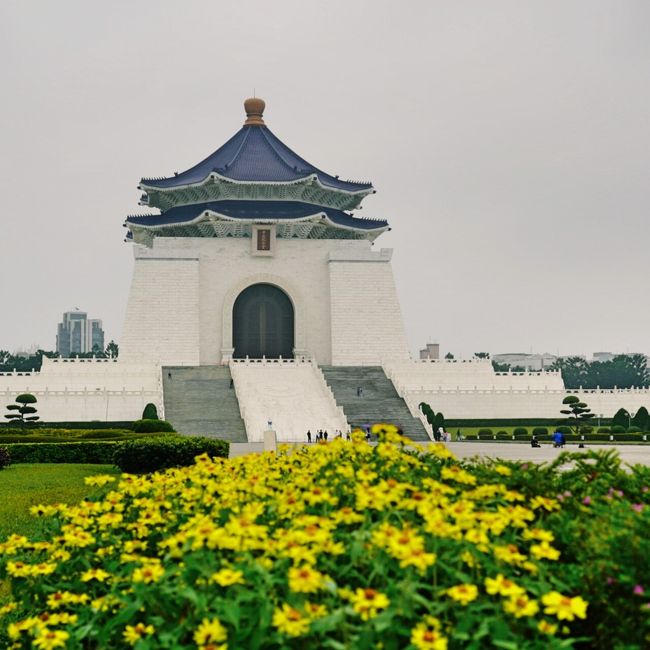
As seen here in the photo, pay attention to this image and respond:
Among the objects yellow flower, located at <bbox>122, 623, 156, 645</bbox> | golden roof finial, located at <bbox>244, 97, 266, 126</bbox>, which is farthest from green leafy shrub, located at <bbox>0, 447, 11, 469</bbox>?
golden roof finial, located at <bbox>244, 97, 266, 126</bbox>

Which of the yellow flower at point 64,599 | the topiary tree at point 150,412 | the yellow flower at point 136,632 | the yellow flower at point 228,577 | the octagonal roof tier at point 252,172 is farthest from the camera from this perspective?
the octagonal roof tier at point 252,172

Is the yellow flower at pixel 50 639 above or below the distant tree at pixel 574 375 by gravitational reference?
below

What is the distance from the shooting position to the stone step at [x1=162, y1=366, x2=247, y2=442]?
2917 cm

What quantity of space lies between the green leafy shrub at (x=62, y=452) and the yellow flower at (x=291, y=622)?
15020 millimetres

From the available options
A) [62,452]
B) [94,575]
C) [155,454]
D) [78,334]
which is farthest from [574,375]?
[78,334]

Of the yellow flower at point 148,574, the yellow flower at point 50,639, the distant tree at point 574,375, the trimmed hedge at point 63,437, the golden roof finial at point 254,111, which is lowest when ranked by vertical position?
the yellow flower at point 50,639

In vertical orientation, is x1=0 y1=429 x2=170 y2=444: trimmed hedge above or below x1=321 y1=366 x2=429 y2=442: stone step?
below

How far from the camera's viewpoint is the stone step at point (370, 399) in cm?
3100

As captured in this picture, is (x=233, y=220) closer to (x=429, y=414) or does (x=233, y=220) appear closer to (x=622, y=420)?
(x=429, y=414)

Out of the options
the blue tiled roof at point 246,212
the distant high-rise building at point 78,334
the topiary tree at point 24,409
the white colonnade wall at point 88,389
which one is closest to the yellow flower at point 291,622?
the white colonnade wall at point 88,389

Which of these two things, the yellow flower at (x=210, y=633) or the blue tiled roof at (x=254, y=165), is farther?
the blue tiled roof at (x=254, y=165)

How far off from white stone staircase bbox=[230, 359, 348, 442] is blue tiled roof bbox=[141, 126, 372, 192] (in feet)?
31.9

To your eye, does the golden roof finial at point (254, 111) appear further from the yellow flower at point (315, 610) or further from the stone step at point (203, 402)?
the yellow flower at point (315, 610)

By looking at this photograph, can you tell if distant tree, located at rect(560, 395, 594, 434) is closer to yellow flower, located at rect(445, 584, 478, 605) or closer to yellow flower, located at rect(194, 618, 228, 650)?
yellow flower, located at rect(445, 584, 478, 605)
